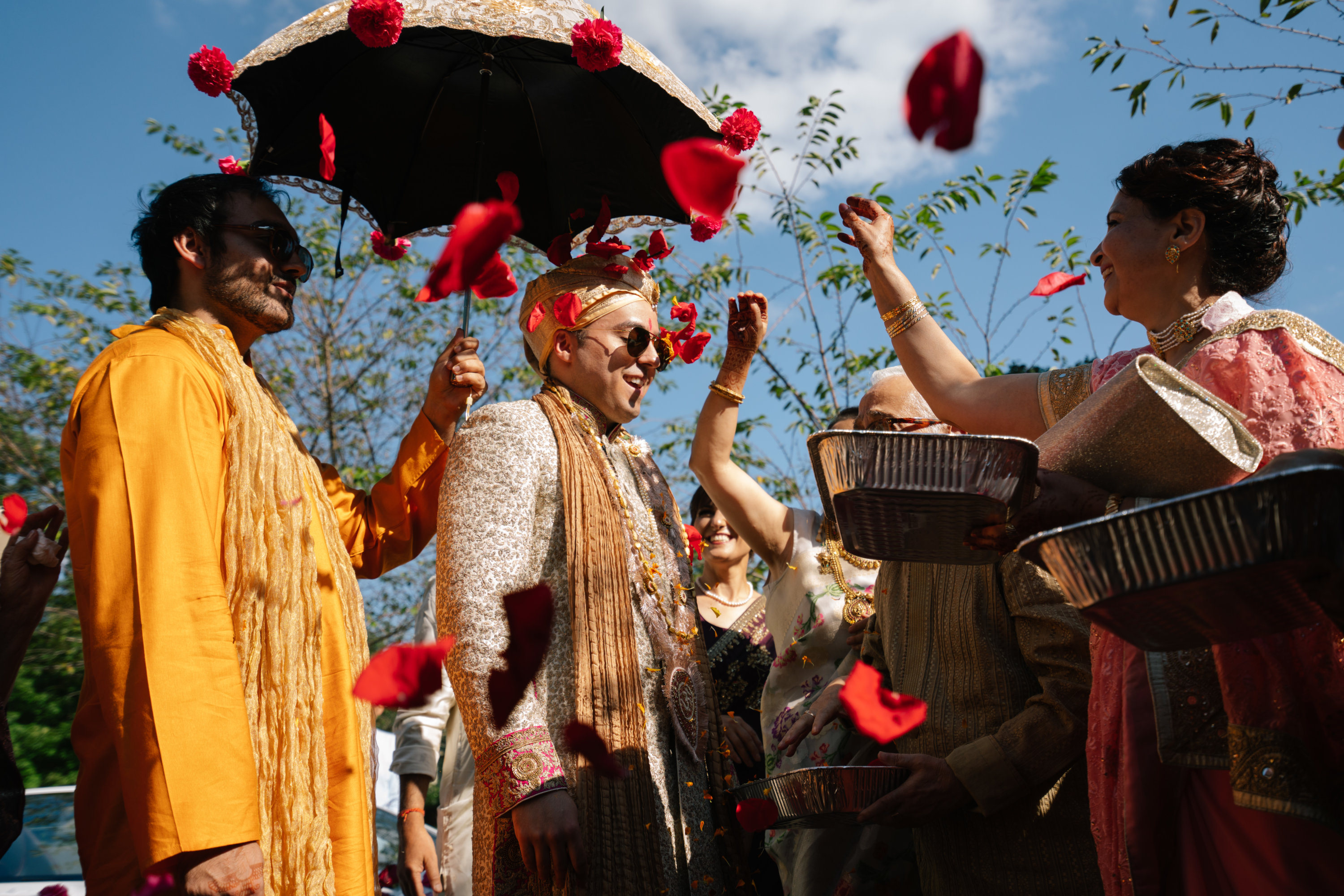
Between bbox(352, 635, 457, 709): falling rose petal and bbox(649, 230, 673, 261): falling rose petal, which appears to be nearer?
bbox(352, 635, 457, 709): falling rose petal

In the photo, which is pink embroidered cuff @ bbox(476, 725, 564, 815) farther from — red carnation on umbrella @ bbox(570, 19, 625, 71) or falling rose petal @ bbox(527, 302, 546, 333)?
red carnation on umbrella @ bbox(570, 19, 625, 71)

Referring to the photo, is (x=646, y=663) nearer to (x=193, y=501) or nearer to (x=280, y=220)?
(x=193, y=501)

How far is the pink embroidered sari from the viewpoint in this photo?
1.60 meters

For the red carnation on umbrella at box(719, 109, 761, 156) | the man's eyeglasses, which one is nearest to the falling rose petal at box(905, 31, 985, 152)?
the red carnation on umbrella at box(719, 109, 761, 156)

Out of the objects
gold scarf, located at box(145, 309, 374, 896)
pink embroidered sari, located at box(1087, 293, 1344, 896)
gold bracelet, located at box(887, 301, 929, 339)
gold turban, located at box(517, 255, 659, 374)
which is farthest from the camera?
gold turban, located at box(517, 255, 659, 374)

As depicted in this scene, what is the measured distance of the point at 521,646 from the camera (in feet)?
7.61

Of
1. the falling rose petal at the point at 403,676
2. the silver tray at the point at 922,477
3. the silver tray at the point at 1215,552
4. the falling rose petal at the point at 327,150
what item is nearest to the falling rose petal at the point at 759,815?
the falling rose petal at the point at 403,676

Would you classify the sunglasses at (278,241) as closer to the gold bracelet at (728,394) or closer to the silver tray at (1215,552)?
the gold bracelet at (728,394)

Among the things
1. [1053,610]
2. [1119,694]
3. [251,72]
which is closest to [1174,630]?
[1119,694]

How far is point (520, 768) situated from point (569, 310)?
1345mm

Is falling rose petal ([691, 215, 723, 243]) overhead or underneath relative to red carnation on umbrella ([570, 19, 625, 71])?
underneath

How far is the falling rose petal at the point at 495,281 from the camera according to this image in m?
2.68

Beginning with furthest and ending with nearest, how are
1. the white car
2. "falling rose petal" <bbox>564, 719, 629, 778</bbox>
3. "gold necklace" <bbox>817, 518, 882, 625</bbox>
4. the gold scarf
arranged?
the white car, "gold necklace" <bbox>817, 518, 882, 625</bbox>, "falling rose petal" <bbox>564, 719, 629, 778</bbox>, the gold scarf

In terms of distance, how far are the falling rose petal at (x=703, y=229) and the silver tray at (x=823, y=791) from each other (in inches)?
66.5
